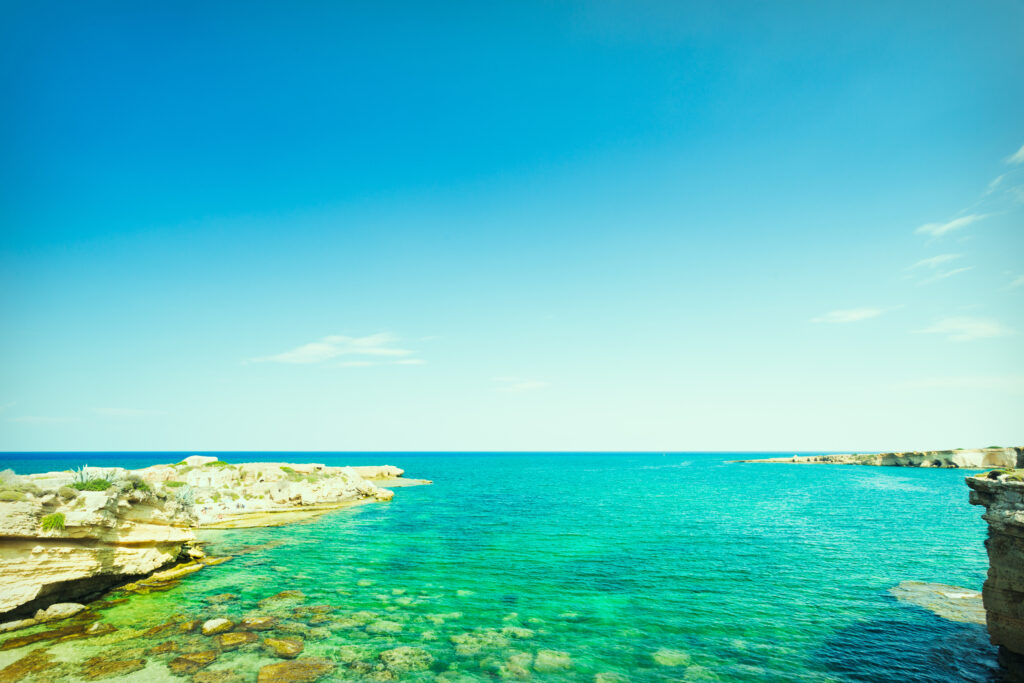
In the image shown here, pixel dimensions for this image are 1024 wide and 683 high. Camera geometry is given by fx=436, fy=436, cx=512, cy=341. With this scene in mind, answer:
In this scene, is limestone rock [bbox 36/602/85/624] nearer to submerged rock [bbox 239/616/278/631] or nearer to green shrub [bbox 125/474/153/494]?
green shrub [bbox 125/474/153/494]

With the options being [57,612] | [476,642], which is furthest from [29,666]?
[476,642]

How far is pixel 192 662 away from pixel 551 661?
1412 centimetres

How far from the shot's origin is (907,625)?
22.2 meters

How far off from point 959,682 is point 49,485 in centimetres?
4357

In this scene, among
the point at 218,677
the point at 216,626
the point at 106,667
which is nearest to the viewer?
the point at 218,677

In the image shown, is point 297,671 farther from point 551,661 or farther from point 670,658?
point 670,658

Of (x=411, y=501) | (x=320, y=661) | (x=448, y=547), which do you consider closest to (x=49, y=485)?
(x=320, y=661)

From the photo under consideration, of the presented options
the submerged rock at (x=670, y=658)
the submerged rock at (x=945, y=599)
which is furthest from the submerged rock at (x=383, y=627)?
the submerged rock at (x=945, y=599)

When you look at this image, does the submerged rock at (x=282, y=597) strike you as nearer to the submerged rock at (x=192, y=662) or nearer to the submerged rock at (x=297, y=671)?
the submerged rock at (x=192, y=662)

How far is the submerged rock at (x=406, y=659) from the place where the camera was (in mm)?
17422

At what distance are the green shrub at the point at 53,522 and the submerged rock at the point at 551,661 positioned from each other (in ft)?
80.0

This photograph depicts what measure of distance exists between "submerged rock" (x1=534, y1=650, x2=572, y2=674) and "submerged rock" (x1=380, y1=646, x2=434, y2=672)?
4460mm

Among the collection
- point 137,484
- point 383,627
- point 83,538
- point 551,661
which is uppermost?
point 137,484

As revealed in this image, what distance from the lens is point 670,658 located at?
18.6 m
